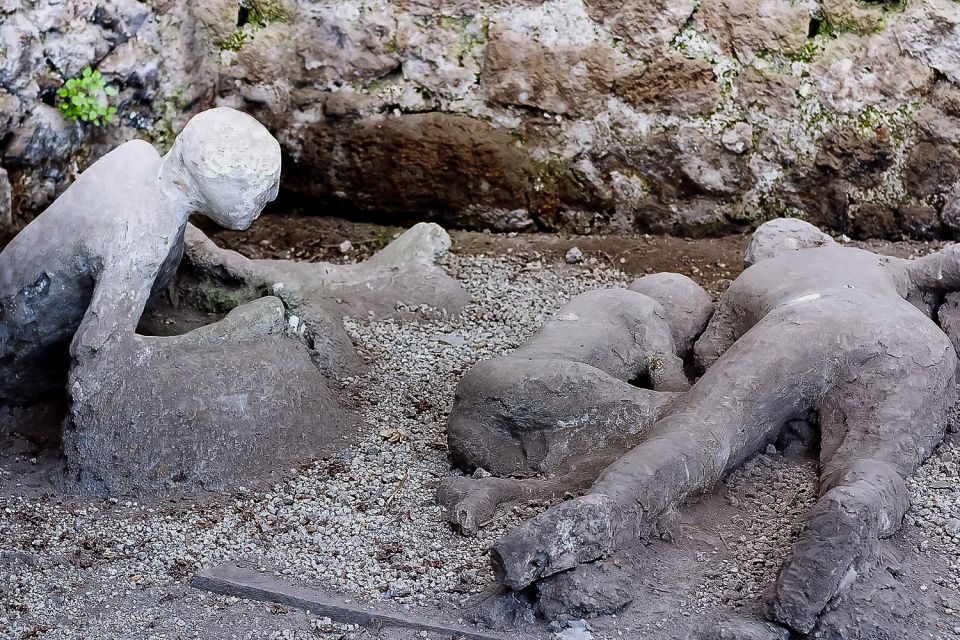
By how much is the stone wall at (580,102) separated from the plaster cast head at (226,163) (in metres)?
1.57

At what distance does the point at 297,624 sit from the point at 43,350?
57.4 inches

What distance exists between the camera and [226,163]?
11.0 ft

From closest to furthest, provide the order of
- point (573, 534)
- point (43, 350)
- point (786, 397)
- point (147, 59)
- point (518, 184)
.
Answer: point (573, 534), point (786, 397), point (43, 350), point (147, 59), point (518, 184)

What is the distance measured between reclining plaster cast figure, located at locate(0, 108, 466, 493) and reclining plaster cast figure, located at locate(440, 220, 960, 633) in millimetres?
666

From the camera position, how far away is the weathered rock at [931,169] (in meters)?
5.12

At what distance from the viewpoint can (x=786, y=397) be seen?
3430mm

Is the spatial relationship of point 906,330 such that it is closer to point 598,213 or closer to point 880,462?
point 880,462

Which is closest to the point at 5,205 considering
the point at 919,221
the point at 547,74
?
the point at 547,74

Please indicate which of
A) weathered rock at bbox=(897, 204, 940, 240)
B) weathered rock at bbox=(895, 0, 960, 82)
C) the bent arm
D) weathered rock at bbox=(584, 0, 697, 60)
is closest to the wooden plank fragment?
the bent arm

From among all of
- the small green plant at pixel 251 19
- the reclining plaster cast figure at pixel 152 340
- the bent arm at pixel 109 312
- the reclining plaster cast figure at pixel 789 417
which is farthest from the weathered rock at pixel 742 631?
the small green plant at pixel 251 19

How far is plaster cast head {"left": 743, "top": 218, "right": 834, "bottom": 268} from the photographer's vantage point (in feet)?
13.9

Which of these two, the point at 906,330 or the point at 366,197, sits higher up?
the point at 906,330

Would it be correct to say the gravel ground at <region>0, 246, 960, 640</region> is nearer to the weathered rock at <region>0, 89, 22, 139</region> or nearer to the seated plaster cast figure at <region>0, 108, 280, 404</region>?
the seated plaster cast figure at <region>0, 108, 280, 404</region>

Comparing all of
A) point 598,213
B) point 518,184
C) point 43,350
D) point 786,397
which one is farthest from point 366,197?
point 786,397
